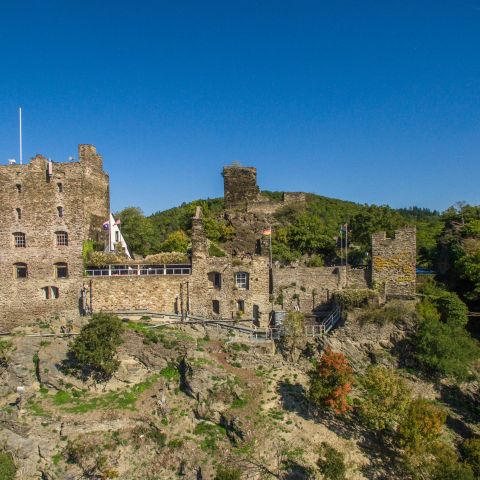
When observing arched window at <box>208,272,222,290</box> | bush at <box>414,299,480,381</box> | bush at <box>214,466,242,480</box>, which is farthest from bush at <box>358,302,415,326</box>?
bush at <box>214,466,242,480</box>

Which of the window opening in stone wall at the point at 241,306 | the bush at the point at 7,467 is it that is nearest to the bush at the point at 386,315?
the window opening in stone wall at the point at 241,306

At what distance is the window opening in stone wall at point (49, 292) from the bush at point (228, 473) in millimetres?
18170

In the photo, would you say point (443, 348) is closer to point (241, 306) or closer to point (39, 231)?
point (241, 306)

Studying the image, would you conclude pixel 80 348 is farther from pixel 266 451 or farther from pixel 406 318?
pixel 406 318

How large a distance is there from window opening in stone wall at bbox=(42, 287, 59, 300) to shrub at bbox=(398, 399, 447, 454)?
2497 cm

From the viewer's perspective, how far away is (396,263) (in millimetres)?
39531

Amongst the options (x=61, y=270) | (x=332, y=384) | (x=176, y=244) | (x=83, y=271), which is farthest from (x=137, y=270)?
(x=332, y=384)

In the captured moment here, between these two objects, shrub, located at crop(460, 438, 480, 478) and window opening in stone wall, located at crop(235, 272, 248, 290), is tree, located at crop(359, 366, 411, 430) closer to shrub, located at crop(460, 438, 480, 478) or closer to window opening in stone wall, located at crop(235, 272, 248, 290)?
shrub, located at crop(460, 438, 480, 478)

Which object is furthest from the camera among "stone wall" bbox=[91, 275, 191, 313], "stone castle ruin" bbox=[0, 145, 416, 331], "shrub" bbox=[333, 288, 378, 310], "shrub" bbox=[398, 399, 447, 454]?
"stone castle ruin" bbox=[0, 145, 416, 331]

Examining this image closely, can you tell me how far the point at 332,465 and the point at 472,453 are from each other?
25.6 ft

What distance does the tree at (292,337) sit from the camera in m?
36.2

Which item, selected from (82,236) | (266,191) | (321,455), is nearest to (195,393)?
(321,455)

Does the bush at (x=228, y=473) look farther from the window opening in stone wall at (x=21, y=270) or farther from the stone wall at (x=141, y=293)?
the window opening in stone wall at (x=21, y=270)

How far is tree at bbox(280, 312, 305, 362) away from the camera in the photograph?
36.2m
